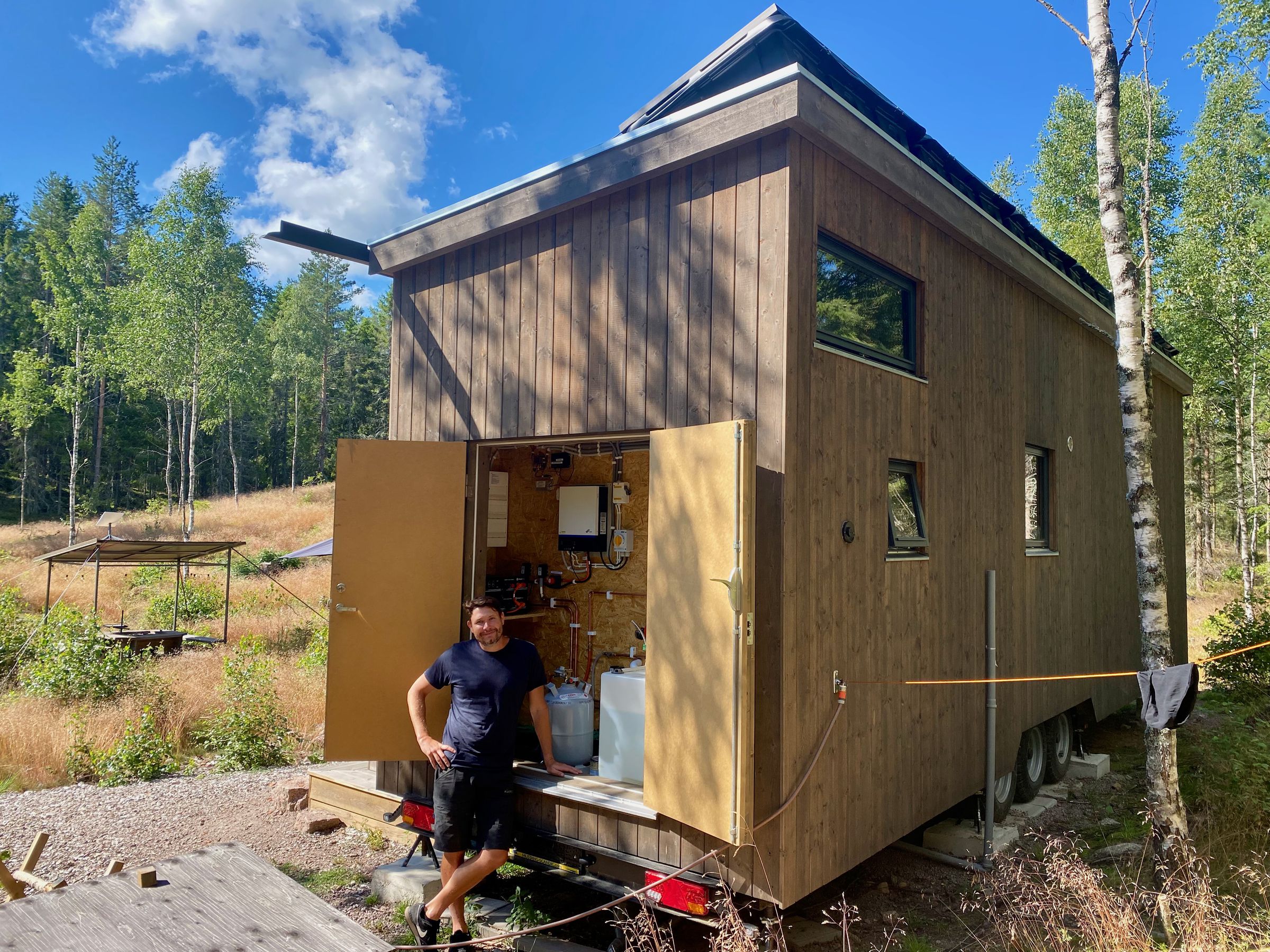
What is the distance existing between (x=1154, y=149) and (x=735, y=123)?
19689 mm

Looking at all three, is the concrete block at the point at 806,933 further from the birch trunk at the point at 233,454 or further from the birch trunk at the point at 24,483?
the birch trunk at the point at 24,483

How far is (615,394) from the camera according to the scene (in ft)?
14.0

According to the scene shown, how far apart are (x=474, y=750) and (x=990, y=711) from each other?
3.38 metres

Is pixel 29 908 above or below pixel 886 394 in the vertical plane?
below

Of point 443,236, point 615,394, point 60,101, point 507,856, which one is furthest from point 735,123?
point 60,101

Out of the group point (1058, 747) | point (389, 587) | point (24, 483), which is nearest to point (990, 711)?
point (1058, 747)

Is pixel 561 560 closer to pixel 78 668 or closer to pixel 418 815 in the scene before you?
pixel 418 815

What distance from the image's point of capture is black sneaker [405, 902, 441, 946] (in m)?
3.86

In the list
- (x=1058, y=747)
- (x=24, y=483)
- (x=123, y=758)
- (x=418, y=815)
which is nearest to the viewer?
(x=418, y=815)

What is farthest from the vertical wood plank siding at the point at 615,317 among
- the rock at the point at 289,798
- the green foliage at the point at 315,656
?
the green foliage at the point at 315,656

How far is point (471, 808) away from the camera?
404 cm

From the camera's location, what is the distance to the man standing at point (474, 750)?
3924mm

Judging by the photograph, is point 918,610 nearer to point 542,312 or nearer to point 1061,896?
point 1061,896

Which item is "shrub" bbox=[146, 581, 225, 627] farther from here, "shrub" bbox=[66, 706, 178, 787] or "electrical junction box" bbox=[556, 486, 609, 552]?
"electrical junction box" bbox=[556, 486, 609, 552]
